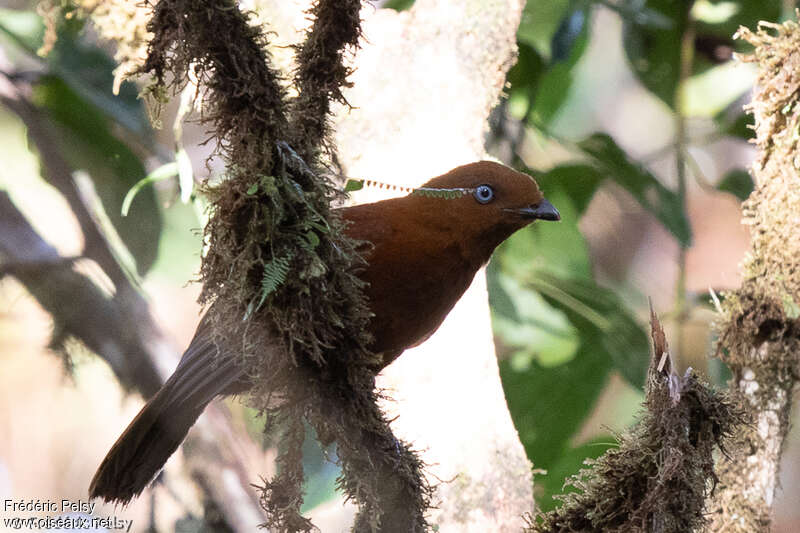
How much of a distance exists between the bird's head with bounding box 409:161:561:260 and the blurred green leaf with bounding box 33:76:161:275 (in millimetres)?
1542

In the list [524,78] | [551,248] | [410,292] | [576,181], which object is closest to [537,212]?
[410,292]

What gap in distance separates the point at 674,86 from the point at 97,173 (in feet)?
9.48

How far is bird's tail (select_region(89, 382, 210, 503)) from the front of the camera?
2318 mm

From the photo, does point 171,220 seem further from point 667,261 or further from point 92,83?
point 667,261

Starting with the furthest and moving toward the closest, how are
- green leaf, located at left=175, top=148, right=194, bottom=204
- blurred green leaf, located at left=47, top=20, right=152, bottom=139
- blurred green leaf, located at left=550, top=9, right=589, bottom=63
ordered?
blurred green leaf, located at left=550, top=9, right=589, bottom=63, blurred green leaf, located at left=47, top=20, right=152, bottom=139, green leaf, located at left=175, top=148, right=194, bottom=204

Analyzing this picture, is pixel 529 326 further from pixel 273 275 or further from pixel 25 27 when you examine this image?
pixel 273 275

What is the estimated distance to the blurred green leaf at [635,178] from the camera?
13.1ft

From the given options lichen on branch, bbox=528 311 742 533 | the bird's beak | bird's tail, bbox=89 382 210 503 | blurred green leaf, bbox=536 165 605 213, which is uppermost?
blurred green leaf, bbox=536 165 605 213

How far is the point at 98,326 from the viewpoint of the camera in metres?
3.63

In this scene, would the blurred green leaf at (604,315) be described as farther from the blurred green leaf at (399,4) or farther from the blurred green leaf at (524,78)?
the blurred green leaf at (399,4)

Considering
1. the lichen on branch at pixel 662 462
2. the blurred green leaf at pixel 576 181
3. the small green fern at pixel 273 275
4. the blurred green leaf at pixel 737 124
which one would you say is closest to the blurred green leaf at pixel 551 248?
the blurred green leaf at pixel 576 181

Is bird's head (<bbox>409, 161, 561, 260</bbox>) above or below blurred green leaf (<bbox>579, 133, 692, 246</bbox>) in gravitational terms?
below

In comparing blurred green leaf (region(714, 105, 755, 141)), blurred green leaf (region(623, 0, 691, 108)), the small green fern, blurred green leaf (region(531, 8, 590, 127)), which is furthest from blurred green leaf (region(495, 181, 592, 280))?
the small green fern

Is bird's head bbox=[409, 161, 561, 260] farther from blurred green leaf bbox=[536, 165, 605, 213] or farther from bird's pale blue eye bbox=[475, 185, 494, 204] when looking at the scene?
blurred green leaf bbox=[536, 165, 605, 213]
